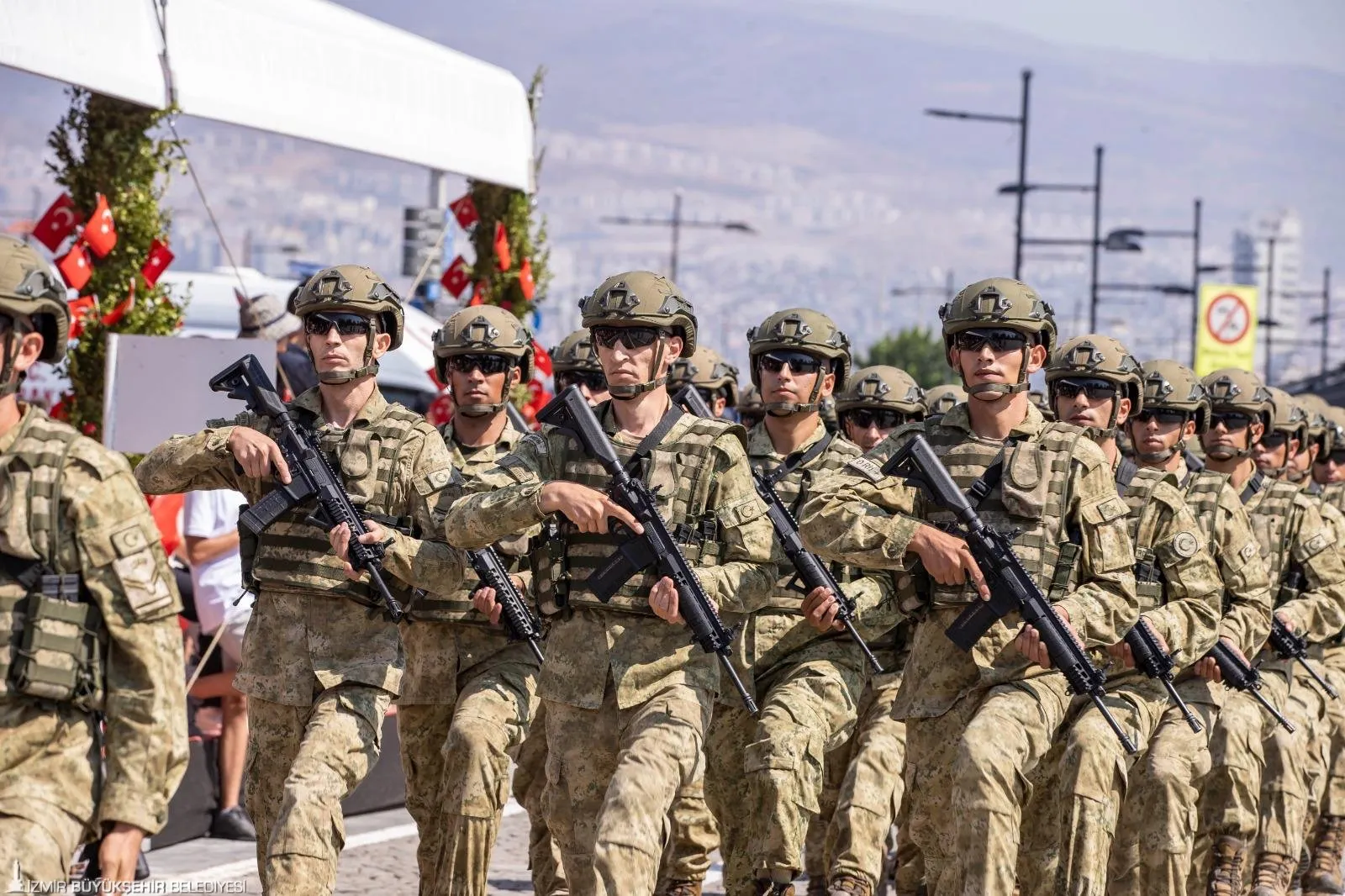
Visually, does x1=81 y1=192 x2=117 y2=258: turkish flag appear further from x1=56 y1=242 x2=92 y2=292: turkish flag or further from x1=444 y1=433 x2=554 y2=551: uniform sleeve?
x1=444 y1=433 x2=554 y2=551: uniform sleeve

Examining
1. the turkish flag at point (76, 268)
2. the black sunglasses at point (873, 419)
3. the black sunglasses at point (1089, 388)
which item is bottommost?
the black sunglasses at point (873, 419)

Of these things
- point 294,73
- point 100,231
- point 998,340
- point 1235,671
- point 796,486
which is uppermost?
point 294,73

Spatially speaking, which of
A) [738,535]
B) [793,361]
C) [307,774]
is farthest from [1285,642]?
[307,774]

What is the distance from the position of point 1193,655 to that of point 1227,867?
164 centimetres

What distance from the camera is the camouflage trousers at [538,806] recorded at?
941cm

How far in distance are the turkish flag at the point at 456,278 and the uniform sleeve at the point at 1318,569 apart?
8156 millimetres

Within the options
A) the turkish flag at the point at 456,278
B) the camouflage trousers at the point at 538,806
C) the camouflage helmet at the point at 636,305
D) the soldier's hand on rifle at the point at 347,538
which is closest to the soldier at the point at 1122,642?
the camouflage helmet at the point at 636,305

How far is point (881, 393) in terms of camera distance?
10.9 meters

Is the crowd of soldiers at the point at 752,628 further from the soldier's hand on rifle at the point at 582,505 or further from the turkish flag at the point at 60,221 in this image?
the turkish flag at the point at 60,221

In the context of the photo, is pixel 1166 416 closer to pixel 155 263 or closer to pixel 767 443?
pixel 767 443

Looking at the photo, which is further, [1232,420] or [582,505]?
[1232,420]

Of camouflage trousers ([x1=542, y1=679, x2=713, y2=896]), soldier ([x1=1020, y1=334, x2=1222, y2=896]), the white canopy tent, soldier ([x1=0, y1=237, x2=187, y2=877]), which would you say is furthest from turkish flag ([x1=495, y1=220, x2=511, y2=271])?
soldier ([x1=0, y1=237, x2=187, y2=877])

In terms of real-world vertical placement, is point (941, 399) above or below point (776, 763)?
above

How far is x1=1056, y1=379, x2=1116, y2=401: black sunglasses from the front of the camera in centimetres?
930
